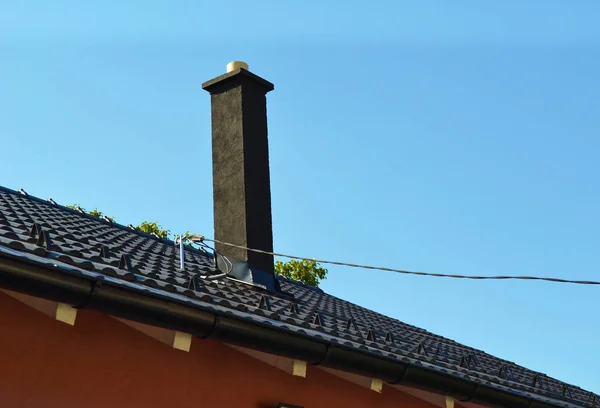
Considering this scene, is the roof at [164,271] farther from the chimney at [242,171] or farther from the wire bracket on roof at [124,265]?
the chimney at [242,171]

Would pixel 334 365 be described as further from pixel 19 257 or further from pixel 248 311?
pixel 19 257

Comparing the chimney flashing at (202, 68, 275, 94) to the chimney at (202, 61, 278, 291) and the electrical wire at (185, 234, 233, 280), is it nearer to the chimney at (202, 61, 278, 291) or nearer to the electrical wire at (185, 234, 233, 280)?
the chimney at (202, 61, 278, 291)

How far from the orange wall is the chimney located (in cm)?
210

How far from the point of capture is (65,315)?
3.97 metres

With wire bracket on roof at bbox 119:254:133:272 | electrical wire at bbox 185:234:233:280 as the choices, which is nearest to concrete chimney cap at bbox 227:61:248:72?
electrical wire at bbox 185:234:233:280

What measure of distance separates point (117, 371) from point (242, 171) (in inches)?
150

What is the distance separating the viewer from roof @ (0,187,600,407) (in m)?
4.44

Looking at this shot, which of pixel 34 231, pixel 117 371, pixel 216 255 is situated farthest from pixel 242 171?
pixel 117 371

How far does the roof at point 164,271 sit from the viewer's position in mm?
4441

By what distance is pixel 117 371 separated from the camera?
14.6 ft

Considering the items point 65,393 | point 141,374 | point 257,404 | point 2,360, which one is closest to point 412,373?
point 257,404

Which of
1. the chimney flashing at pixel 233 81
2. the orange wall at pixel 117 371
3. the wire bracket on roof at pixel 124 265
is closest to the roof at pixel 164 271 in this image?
the wire bracket on roof at pixel 124 265

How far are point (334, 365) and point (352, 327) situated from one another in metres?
1.80

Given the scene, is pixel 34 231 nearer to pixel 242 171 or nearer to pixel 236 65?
pixel 242 171
